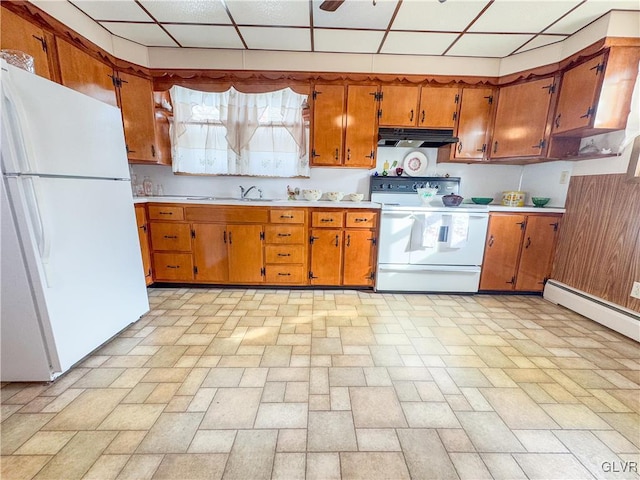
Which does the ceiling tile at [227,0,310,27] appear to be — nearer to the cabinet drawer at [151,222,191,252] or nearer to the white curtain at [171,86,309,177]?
the white curtain at [171,86,309,177]

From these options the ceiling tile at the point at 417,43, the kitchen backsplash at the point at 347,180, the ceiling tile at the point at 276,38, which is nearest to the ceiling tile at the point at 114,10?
the ceiling tile at the point at 276,38

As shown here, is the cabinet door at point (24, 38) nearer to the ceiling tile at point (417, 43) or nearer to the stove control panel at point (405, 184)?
the ceiling tile at point (417, 43)

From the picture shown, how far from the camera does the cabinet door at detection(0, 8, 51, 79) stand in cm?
177

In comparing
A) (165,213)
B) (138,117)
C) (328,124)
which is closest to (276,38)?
(328,124)

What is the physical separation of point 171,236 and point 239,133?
137 cm

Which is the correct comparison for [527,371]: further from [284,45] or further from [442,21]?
[284,45]

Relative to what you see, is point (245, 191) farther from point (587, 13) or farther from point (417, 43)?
point (587, 13)

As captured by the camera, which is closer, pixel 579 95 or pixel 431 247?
pixel 579 95

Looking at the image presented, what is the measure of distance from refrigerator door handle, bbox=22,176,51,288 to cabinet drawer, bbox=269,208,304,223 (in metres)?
1.70

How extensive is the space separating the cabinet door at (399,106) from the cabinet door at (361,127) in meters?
0.10

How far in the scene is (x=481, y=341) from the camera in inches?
82.2

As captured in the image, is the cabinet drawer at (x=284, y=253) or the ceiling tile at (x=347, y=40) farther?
the cabinet drawer at (x=284, y=253)

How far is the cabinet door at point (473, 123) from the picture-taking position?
117 inches

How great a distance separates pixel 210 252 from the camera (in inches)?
115
